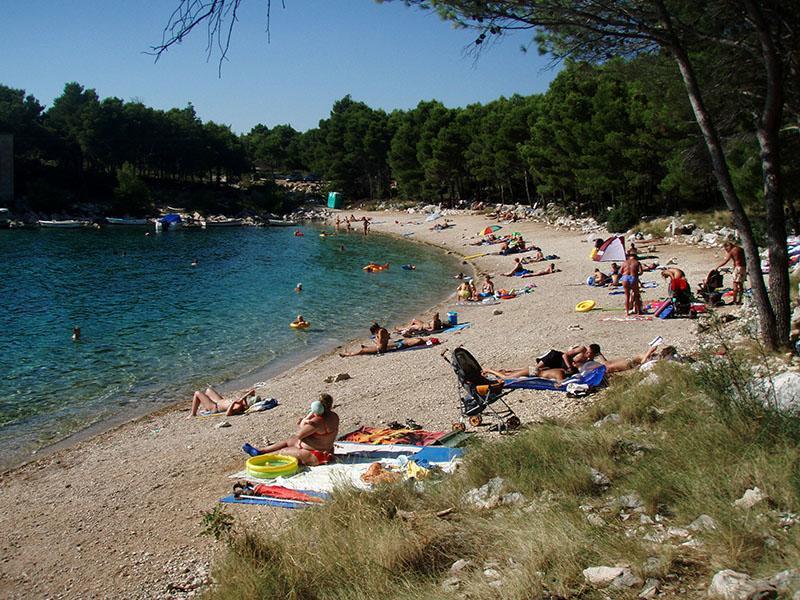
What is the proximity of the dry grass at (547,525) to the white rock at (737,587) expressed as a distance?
20 centimetres

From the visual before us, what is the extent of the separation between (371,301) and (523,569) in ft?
73.5

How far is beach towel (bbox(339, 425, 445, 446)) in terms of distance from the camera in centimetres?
916

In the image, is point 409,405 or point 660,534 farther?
point 409,405

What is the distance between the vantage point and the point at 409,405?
11508mm

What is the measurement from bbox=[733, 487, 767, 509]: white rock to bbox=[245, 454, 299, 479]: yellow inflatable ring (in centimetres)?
518

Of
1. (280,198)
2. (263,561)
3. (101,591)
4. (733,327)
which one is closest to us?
(263,561)

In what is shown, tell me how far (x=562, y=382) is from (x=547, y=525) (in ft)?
21.0

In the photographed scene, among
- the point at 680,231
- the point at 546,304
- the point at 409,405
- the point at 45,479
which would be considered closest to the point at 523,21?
the point at 409,405

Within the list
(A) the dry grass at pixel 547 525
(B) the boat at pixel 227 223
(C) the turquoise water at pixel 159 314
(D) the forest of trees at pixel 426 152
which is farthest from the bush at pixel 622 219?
(B) the boat at pixel 227 223

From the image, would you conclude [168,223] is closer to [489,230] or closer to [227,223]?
[227,223]

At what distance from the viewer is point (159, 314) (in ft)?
79.3

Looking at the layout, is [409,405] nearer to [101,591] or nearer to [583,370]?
[583,370]

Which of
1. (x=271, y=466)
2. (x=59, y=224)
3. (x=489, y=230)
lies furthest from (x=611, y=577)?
(x=59, y=224)

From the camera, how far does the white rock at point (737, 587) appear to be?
350 cm
